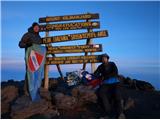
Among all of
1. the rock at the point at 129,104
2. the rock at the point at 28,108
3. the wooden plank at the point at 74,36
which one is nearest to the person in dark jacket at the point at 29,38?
the rock at the point at 28,108

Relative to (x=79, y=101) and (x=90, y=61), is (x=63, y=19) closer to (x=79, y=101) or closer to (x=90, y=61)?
(x=90, y=61)

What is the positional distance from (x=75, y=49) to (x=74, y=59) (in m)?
0.40

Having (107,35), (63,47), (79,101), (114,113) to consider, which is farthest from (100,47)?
A: (114,113)

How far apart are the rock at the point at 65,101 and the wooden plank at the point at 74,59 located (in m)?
2.25

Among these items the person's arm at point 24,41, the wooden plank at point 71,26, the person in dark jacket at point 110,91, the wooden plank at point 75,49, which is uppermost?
the wooden plank at point 71,26

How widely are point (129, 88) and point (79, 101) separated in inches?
160

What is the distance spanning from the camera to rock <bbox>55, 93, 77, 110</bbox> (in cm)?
1130

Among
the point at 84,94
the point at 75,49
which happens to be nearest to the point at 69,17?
the point at 75,49

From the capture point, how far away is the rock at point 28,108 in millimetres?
10602

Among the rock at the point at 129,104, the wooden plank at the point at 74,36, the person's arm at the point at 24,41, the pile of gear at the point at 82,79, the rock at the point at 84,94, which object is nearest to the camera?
the rock at the point at 129,104

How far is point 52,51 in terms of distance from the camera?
13.6 m

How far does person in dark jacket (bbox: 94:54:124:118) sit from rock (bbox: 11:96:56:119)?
72.3 inches

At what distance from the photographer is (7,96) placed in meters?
12.5

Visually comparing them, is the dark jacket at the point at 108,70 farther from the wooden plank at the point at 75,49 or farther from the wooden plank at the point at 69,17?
the wooden plank at the point at 69,17
